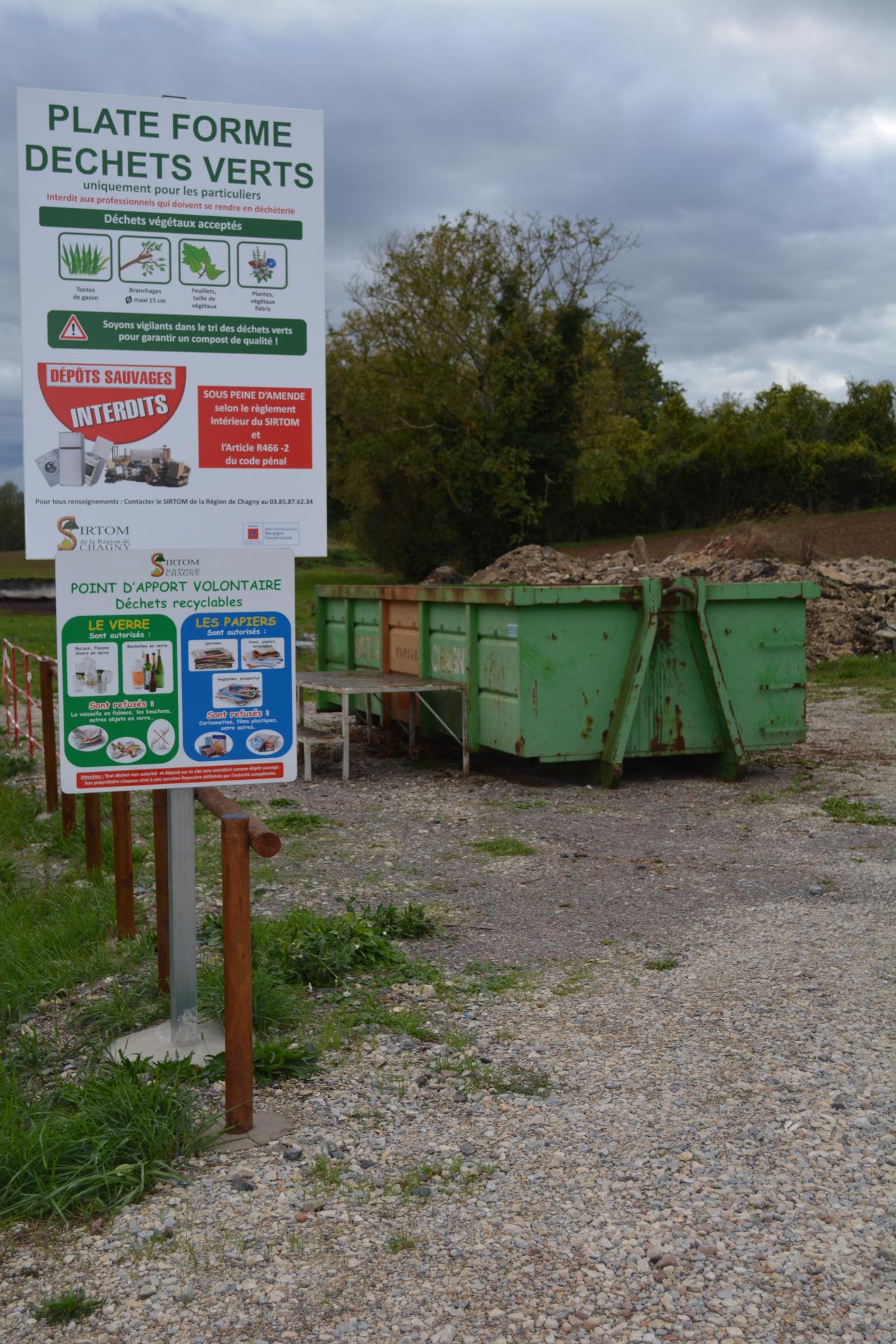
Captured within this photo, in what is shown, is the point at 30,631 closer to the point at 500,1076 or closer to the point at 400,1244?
the point at 500,1076

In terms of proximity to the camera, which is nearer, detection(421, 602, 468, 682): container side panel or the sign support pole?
the sign support pole

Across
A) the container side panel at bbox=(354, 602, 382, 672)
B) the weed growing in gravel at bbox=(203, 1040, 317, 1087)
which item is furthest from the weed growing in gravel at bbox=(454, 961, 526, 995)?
the container side panel at bbox=(354, 602, 382, 672)

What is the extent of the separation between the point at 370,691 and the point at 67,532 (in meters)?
5.95

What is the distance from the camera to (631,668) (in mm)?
9023

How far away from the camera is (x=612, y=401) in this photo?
118 feet

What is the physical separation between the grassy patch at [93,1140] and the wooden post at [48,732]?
4.49m

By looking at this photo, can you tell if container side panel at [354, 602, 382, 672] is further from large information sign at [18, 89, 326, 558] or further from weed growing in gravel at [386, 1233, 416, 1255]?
weed growing in gravel at [386, 1233, 416, 1255]

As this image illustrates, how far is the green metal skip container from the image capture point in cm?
888

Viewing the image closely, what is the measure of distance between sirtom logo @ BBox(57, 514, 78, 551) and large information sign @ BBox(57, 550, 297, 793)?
0.11 ft

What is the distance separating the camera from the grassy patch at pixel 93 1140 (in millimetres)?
3162

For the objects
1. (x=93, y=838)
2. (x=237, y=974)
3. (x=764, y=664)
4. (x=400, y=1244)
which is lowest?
(x=400, y=1244)

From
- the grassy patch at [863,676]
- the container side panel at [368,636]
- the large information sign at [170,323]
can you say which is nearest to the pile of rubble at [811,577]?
the grassy patch at [863,676]

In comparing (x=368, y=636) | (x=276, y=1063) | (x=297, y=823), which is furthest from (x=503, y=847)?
(x=368, y=636)

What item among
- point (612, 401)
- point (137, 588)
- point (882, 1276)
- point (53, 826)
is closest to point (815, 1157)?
point (882, 1276)
